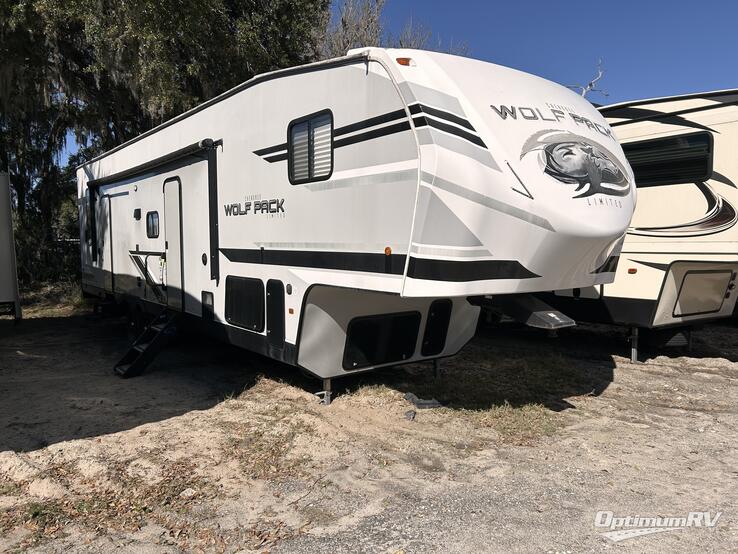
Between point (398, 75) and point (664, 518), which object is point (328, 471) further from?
point (398, 75)

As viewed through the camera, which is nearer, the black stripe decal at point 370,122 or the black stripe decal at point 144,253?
the black stripe decal at point 370,122

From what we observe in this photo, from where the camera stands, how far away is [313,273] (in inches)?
194

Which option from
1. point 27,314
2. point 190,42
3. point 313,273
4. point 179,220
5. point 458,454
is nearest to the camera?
point 458,454

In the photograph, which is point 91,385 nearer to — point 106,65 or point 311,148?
point 311,148

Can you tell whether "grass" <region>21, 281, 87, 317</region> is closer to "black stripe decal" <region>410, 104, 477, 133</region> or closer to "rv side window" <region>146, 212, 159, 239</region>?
"rv side window" <region>146, 212, 159, 239</region>

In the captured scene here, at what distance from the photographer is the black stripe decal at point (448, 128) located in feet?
12.8

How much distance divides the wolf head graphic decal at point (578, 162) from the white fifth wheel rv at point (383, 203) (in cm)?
1

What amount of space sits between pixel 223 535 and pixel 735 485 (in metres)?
3.46

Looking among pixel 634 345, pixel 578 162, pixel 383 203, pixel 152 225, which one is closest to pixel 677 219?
pixel 634 345

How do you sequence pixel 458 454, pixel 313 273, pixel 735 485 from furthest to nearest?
pixel 313 273 → pixel 458 454 → pixel 735 485

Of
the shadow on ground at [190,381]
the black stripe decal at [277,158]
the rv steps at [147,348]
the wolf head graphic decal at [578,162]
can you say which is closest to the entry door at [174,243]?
the rv steps at [147,348]

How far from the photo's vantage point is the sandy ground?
3.35m

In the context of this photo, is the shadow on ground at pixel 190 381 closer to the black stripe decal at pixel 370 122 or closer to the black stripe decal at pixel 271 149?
the black stripe decal at pixel 271 149

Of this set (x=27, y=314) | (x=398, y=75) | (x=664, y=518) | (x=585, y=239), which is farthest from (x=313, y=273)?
(x=27, y=314)
